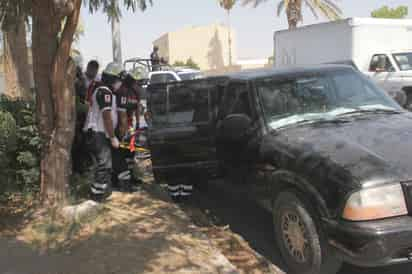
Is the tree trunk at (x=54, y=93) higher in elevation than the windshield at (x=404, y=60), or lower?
lower

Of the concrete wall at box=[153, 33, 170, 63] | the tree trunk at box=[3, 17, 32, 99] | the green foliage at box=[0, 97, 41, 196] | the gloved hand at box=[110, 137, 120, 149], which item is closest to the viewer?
the green foliage at box=[0, 97, 41, 196]

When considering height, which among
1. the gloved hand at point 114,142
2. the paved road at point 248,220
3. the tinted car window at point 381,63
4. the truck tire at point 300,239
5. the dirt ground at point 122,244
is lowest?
the paved road at point 248,220

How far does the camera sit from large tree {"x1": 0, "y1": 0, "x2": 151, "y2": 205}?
4.64 m

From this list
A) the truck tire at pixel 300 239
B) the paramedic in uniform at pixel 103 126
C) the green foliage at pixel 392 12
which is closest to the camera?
the truck tire at pixel 300 239

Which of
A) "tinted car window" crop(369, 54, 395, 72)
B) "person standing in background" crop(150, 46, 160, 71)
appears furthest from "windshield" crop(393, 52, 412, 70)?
"person standing in background" crop(150, 46, 160, 71)

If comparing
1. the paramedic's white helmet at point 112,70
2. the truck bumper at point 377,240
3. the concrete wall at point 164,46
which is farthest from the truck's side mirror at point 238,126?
the concrete wall at point 164,46

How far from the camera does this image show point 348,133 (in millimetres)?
3865

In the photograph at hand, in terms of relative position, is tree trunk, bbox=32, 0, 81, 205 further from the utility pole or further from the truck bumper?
the utility pole

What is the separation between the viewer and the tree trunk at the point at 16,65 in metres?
9.09

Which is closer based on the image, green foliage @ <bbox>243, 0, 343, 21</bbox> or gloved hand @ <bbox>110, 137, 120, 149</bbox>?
gloved hand @ <bbox>110, 137, 120, 149</bbox>

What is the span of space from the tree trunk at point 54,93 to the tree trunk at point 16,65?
4.43 m

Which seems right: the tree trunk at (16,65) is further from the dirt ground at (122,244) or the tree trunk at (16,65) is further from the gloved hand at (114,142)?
the dirt ground at (122,244)

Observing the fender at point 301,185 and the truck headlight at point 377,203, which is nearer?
the truck headlight at point 377,203

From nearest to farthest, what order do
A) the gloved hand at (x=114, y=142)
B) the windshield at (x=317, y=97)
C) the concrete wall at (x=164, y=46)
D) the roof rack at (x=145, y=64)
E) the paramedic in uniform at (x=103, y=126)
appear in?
the windshield at (x=317, y=97) → the paramedic in uniform at (x=103, y=126) → the gloved hand at (x=114, y=142) → the roof rack at (x=145, y=64) → the concrete wall at (x=164, y=46)
